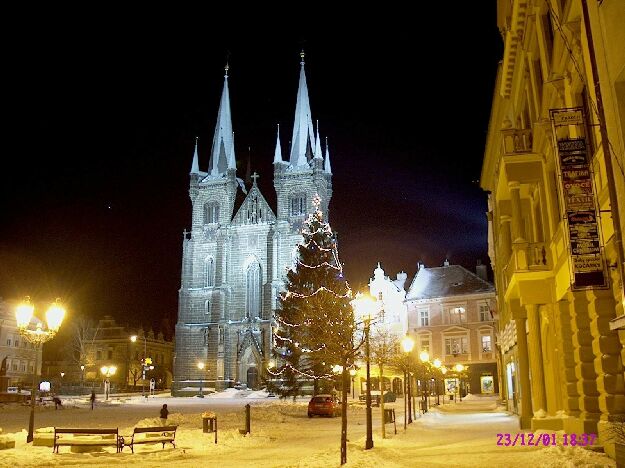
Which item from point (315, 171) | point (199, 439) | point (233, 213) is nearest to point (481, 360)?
point (315, 171)

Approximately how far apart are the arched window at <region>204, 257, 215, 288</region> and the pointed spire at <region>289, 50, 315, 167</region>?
16.9 meters

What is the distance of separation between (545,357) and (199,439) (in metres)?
11.2

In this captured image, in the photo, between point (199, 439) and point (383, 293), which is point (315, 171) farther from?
point (199, 439)

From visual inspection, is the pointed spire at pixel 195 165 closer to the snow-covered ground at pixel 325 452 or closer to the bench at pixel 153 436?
the snow-covered ground at pixel 325 452

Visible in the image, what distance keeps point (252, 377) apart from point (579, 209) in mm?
69209

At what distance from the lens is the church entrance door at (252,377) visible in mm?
76812

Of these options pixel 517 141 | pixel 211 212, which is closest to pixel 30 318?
pixel 517 141

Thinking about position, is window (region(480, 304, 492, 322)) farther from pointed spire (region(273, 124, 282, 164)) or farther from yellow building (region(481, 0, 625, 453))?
yellow building (region(481, 0, 625, 453))

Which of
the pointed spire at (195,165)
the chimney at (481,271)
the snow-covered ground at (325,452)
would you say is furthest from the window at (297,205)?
the snow-covered ground at (325,452)

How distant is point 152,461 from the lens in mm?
15508

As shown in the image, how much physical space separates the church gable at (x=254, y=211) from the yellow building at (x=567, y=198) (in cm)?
6143

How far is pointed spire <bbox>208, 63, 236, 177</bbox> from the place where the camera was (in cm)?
8775

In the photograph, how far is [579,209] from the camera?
37.9 ft
